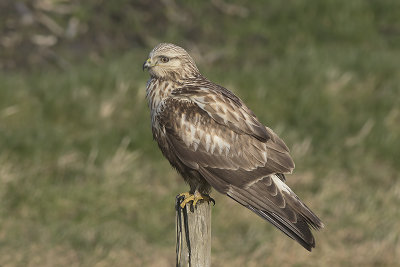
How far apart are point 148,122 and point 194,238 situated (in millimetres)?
5915

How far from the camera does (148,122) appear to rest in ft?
37.8

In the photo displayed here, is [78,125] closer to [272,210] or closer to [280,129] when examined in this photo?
[280,129]

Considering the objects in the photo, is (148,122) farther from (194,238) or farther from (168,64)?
(194,238)

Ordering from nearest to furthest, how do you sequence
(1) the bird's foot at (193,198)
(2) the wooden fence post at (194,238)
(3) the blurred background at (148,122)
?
(2) the wooden fence post at (194,238)
(1) the bird's foot at (193,198)
(3) the blurred background at (148,122)

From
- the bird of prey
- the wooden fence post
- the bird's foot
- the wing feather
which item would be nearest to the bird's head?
the bird of prey

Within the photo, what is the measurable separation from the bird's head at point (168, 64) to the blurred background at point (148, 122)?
2.98m

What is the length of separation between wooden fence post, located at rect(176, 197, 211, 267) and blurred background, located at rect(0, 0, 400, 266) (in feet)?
10.9

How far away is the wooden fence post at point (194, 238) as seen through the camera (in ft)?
18.9

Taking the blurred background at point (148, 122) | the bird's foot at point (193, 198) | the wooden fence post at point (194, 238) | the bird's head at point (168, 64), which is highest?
the blurred background at point (148, 122)

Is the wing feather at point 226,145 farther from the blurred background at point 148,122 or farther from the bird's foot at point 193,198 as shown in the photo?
the blurred background at point 148,122


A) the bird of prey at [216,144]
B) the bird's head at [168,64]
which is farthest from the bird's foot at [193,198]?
the bird's head at [168,64]

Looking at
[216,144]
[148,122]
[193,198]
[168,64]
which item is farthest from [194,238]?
[148,122]

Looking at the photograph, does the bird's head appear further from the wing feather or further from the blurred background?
the blurred background

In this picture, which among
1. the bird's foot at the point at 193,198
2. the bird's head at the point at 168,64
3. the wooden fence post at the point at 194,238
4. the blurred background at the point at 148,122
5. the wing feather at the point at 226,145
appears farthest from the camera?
the blurred background at the point at 148,122
